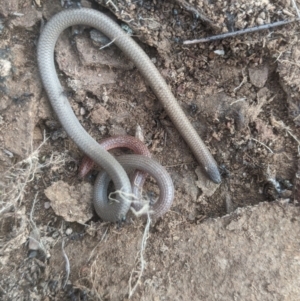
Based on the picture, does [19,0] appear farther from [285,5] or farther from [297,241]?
[297,241]

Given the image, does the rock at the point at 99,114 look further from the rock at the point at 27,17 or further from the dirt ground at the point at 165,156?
the rock at the point at 27,17

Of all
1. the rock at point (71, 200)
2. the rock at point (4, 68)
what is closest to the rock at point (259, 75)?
the rock at point (71, 200)

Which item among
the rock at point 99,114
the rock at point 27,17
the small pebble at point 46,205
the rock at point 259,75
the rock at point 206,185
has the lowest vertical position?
the small pebble at point 46,205

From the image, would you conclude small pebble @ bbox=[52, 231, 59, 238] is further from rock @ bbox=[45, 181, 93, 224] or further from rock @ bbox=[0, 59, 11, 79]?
rock @ bbox=[0, 59, 11, 79]

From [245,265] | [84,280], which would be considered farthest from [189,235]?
[84,280]

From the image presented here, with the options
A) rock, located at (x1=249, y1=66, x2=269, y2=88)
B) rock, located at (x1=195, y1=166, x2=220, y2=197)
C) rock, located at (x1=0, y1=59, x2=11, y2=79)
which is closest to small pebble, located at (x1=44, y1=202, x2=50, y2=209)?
rock, located at (x1=0, y1=59, x2=11, y2=79)
